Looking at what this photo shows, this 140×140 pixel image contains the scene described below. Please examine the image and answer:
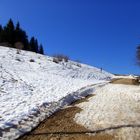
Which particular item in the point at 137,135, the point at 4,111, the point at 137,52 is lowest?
the point at 137,135

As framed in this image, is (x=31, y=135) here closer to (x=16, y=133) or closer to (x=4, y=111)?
(x=16, y=133)

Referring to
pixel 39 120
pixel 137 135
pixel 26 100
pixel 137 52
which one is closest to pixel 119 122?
pixel 137 135

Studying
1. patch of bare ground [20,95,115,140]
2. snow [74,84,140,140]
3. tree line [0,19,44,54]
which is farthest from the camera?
tree line [0,19,44,54]

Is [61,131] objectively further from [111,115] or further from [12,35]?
[12,35]

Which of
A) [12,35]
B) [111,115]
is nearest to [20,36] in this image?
[12,35]

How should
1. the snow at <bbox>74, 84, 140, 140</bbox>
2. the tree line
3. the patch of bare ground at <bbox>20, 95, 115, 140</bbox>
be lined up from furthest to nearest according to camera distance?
the tree line
the snow at <bbox>74, 84, 140, 140</bbox>
the patch of bare ground at <bbox>20, 95, 115, 140</bbox>

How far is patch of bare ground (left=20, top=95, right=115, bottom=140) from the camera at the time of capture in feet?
25.7

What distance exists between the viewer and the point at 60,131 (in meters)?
8.41

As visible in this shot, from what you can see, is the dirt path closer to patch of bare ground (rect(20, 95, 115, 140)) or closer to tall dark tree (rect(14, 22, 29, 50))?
patch of bare ground (rect(20, 95, 115, 140))

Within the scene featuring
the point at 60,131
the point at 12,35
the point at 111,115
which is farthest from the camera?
the point at 12,35

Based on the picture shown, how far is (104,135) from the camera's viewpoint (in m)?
8.05

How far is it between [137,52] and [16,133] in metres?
33.3

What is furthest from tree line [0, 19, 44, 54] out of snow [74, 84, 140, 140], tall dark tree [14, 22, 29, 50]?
snow [74, 84, 140, 140]

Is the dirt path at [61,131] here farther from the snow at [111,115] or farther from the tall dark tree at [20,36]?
the tall dark tree at [20,36]
